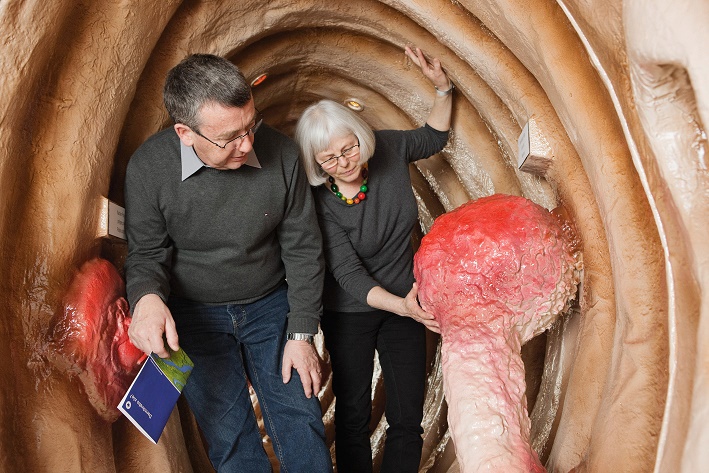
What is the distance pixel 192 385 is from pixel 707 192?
1.43m

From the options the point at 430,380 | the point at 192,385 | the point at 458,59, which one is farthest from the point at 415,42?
the point at 430,380

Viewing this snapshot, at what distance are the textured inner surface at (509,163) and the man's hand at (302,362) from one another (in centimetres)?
45

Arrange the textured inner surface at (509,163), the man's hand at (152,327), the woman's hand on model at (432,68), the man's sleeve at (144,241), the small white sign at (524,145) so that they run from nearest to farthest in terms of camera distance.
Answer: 1. the textured inner surface at (509,163)
2. the man's hand at (152,327)
3. the man's sleeve at (144,241)
4. the small white sign at (524,145)
5. the woman's hand on model at (432,68)

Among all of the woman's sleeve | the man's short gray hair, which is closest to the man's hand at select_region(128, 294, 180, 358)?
the man's short gray hair

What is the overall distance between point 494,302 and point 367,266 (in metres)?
0.56

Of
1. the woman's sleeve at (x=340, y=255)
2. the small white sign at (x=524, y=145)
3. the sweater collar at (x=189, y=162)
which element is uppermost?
the small white sign at (x=524, y=145)

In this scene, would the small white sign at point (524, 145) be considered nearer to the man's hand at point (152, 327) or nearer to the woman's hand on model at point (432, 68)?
the woman's hand on model at point (432, 68)

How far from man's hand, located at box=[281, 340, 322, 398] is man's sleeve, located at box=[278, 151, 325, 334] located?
42mm

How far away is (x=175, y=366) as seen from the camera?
1.64 m

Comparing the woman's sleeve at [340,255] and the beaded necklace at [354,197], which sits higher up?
the beaded necklace at [354,197]

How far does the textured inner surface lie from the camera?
1051 millimetres

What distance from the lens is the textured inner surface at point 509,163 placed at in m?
1.05

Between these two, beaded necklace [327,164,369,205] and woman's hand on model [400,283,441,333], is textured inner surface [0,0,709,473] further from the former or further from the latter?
beaded necklace [327,164,369,205]

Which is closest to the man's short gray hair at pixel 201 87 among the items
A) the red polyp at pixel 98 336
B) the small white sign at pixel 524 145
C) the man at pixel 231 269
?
the man at pixel 231 269
